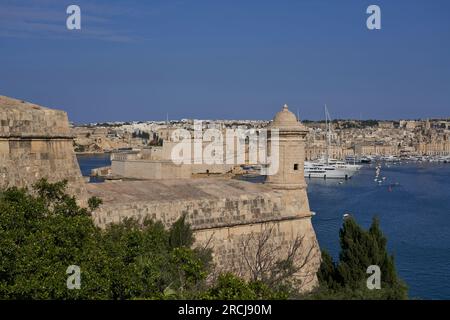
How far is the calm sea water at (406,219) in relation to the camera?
21312 mm

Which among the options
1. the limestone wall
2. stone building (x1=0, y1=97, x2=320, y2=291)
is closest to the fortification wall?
stone building (x1=0, y1=97, x2=320, y2=291)

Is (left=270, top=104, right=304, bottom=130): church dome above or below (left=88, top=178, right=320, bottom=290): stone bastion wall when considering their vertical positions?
above

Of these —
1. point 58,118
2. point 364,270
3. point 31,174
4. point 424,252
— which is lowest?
point 424,252

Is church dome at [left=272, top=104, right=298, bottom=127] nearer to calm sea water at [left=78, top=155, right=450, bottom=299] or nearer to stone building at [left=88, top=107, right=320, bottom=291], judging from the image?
stone building at [left=88, top=107, right=320, bottom=291]

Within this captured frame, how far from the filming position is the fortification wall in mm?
8375

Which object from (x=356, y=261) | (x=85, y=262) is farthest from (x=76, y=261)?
(x=356, y=261)

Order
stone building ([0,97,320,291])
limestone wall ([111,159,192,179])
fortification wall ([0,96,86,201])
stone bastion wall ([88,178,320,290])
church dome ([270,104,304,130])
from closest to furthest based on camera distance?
fortification wall ([0,96,86,201]) → stone building ([0,97,320,291]) → stone bastion wall ([88,178,320,290]) → church dome ([270,104,304,130]) → limestone wall ([111,159,192,179])

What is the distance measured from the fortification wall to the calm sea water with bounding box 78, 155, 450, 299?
11712 mm

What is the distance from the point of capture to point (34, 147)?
8820 mm

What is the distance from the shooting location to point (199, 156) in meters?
40.2

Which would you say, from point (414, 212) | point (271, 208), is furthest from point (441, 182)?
point (271, 208)

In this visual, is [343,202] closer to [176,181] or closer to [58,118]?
[176,181]
